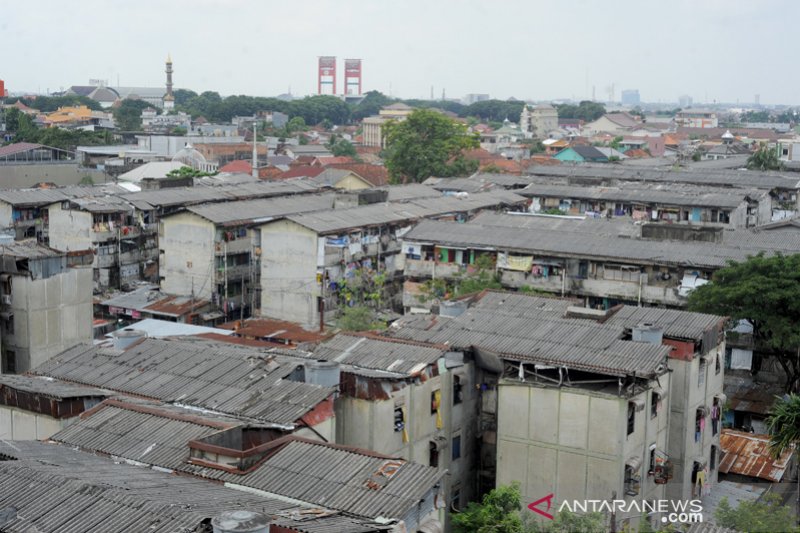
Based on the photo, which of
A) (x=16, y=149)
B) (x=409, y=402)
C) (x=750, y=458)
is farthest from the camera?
(x=16, y=149)

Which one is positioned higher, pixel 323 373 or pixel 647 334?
pixel 647 334

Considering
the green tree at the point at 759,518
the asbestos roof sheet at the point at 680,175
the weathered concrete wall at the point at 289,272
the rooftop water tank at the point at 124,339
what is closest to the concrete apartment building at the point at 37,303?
the rooftop water tank at the point at 124,339

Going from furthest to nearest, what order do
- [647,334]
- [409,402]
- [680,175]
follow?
[680,175] < [647,334] < [409,402]

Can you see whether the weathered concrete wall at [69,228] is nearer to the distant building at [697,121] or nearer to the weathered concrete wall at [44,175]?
the weathered concrete wall at [44,175]

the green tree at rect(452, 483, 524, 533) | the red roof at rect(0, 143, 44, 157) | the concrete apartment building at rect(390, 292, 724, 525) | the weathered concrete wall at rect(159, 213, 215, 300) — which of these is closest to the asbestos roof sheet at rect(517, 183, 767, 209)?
the weathered concrete wall at rect(159, 213, 215, 300)

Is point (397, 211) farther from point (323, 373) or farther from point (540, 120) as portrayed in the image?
point (540, 120)

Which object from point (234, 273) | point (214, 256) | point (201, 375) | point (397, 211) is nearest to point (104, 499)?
point (201, 375)
